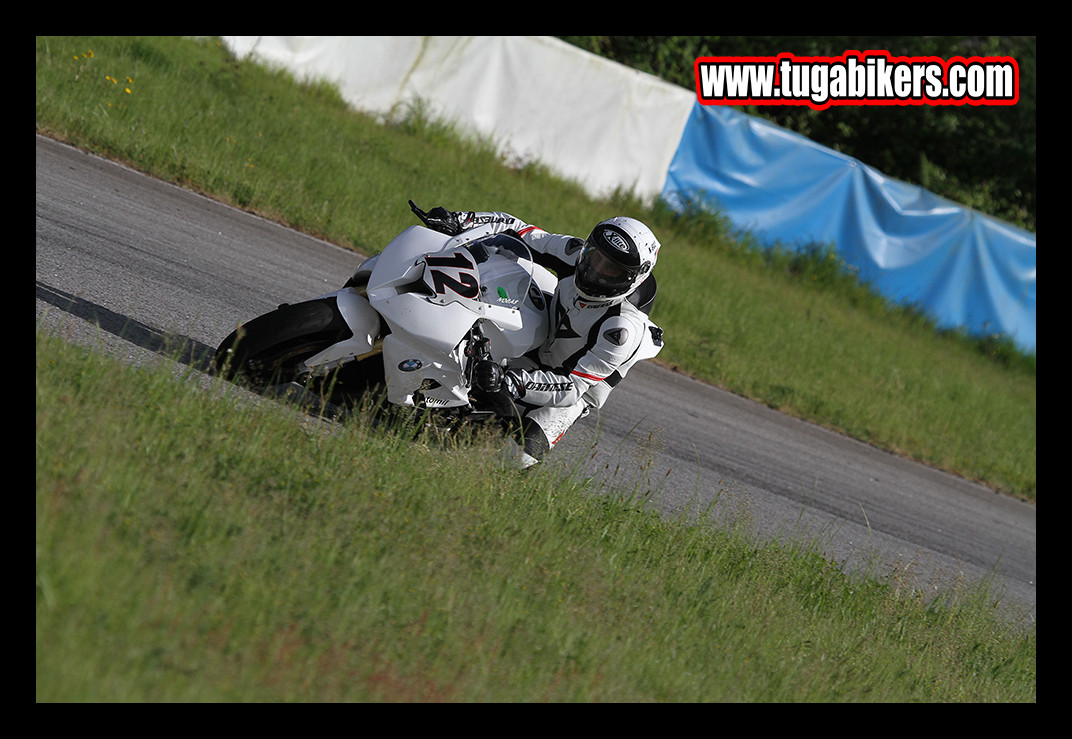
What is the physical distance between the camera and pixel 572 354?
5570 mm

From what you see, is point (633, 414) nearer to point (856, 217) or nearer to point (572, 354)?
point (572, 354)

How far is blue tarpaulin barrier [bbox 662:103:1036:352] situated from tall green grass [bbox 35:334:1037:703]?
11316 millimetres

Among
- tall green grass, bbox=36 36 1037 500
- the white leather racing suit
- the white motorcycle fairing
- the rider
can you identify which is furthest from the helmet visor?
tall green grass, bbox=36 36 1037 500

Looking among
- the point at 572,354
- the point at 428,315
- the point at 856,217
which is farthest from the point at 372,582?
the point at 856,217

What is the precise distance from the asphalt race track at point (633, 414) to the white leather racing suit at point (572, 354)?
49 cm

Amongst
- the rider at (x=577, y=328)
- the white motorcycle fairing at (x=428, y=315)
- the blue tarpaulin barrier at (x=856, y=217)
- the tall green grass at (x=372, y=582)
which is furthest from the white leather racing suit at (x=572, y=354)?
the blue tarpaulin barrier at (x=856, y=217)

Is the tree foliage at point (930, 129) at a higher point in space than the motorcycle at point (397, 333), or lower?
higher

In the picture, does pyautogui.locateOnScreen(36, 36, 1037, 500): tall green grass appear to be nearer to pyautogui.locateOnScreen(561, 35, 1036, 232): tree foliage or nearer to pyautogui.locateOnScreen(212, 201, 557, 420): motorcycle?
pyautogui.locateOnScreen(212, 201, 557, 420): motorcycle

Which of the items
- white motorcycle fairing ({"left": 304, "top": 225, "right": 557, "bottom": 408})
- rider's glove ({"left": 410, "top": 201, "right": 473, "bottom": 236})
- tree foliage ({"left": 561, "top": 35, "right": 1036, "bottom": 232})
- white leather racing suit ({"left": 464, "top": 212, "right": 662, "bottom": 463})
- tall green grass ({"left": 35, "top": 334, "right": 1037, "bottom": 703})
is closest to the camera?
tall green grass ({"left": 35, "top": 334, "right": 1037, "bottom": 703})

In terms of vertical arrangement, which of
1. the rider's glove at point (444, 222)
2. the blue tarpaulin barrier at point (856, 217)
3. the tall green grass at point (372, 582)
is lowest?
the tall green grass at point (372, 582)

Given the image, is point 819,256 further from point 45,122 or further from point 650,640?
point 650,640

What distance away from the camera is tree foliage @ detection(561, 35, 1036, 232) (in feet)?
74.9

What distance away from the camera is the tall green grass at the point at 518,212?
1012 cm

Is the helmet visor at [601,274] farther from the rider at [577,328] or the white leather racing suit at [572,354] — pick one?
the white leather racing suit at [572,354]
